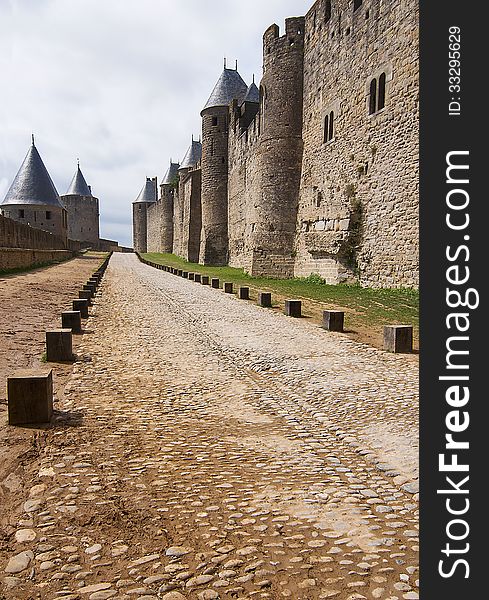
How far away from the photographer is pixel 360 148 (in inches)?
665

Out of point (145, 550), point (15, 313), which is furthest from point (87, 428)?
point (15, 313)

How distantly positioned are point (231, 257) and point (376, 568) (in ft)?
104

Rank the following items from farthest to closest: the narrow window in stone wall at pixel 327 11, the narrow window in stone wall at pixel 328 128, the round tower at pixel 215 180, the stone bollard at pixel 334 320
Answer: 1. the round tower at pixel 215 180
2. the narrow window in stone wall at pixel 328 128
3. the narrow window in stone wall at pixel 327 11
4. the stone bollard at pixel 334 320

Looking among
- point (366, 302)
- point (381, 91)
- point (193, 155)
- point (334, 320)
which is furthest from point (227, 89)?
point (334, 320)

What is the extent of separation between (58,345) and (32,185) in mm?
48340

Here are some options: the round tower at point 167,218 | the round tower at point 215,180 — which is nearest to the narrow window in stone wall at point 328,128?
the round tower at point 215,180

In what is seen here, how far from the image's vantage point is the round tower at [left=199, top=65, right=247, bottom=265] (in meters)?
35.6

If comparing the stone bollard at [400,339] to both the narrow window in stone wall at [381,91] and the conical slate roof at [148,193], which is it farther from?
the conical slate roof at [148,193]

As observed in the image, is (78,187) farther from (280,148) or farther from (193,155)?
(280,148)

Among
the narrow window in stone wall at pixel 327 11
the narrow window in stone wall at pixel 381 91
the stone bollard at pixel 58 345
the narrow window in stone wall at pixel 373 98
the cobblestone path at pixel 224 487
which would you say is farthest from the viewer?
the narrow window in stone wall at pixel 327 11

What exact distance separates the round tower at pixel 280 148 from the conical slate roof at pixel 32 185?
3298 cm

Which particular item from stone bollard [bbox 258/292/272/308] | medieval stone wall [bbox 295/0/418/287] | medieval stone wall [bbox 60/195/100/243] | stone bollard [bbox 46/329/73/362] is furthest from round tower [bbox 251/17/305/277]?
medieval stone wall [bbox 60/195/100/243]

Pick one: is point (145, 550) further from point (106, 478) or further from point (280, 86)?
point (280, 86)

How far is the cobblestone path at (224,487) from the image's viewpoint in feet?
6.70
